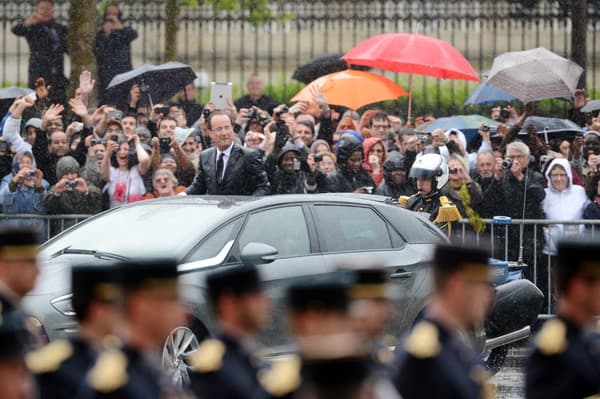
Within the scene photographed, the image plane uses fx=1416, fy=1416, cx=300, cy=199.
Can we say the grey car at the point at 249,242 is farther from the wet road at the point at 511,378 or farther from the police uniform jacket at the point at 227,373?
the police uniform jacket at the point at 227,373

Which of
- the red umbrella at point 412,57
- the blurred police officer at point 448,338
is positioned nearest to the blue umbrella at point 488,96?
the red umbrella at point 412,57

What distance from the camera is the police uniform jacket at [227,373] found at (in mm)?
4961

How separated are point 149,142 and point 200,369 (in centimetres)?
976

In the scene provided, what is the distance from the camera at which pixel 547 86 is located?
50.5ft

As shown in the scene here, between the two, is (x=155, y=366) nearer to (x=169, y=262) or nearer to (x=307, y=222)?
(x=169, y=262)

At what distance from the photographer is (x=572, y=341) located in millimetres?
5344

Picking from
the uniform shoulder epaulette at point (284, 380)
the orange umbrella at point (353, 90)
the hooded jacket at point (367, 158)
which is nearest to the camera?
the uniform shoulder epaulette at point (284, 380)

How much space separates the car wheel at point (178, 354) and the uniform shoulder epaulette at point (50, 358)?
436 cm

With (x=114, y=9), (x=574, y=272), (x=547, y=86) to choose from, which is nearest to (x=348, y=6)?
(x=114, y=9)

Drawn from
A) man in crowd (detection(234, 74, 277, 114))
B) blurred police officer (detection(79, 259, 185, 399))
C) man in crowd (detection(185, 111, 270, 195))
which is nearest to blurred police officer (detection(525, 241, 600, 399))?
blurred police officer (detection(79, 259, 185, 399))

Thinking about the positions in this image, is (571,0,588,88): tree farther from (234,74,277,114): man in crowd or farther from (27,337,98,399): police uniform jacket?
(27,337,98,399): police uniform jacket

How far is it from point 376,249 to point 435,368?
6.00m

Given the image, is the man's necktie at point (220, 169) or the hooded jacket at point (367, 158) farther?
the hooded jacket at point (367, 158)

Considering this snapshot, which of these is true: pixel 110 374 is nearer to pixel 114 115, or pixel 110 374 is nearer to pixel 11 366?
pixel 11 366
